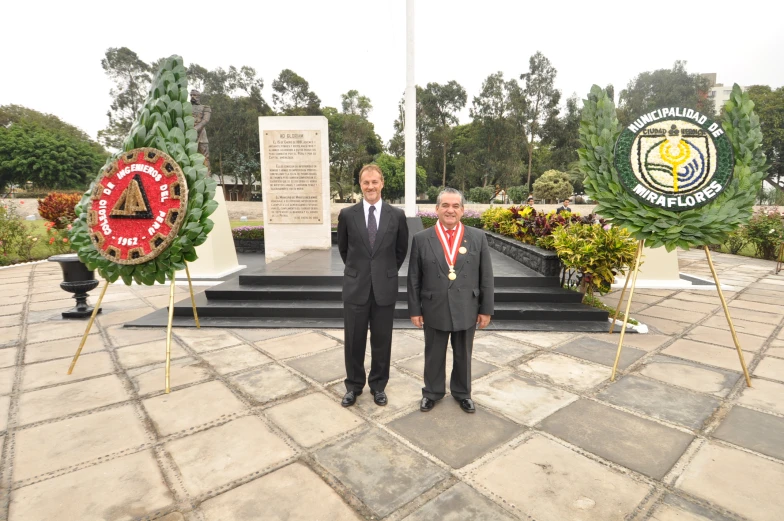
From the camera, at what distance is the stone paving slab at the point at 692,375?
3.38 meters

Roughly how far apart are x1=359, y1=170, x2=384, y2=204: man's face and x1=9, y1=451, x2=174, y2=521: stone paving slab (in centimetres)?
210

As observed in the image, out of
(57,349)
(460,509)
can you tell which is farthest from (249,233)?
(460,509)

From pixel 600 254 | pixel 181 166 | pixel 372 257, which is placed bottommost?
pixel 600 254

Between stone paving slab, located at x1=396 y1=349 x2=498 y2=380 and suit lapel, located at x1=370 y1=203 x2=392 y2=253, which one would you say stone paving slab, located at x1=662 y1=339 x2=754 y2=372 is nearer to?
stone paving slab, located at x1=396 y1=349 x2=498 y2=380

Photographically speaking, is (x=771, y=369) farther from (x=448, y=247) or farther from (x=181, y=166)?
(x=181, y=166)

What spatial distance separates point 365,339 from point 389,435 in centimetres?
72

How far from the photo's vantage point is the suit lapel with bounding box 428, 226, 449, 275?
2850mm

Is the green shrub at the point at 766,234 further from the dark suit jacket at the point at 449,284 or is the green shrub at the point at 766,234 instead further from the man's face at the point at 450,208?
the man's face at the point at 450,208

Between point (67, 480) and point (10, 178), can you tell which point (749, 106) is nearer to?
point (67, 480)

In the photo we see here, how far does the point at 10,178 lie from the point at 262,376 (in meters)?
42.1

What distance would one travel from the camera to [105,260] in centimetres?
371

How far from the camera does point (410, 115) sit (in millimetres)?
8852

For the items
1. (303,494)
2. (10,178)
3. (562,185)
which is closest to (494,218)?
(303,494)

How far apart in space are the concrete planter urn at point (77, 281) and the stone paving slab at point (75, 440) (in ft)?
10.7
